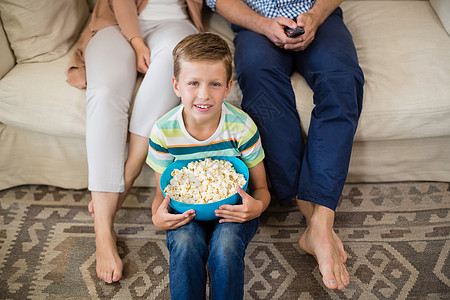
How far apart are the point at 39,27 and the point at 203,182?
1.01 m

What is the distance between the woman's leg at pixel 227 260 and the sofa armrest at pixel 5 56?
1113 millimetres

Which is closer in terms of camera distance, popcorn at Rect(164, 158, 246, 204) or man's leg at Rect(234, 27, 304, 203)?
popcorn at Rect(164, 158, 246, 204)

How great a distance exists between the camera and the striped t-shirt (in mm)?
1300

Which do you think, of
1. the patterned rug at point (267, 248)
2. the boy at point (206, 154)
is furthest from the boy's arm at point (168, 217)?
the patterned rug at point (267, 248)

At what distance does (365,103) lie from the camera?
59.5 inches

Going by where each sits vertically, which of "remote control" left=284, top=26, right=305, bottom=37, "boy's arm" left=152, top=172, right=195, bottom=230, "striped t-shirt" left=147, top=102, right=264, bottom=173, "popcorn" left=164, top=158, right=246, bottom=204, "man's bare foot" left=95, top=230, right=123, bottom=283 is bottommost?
"man's bare foot" left=95, top=230, right=123, bottom=283

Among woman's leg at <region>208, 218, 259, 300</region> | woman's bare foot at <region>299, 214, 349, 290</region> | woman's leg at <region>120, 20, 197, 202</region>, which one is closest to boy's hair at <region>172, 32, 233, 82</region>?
woman's leg at <region>120, 20, 197, 202</region>

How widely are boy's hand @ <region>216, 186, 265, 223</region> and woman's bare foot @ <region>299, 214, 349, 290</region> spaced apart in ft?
0.86

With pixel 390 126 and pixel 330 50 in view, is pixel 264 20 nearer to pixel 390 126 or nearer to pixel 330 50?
pixel 330 50

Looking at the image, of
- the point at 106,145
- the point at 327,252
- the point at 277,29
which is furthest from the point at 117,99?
the point at 327,252

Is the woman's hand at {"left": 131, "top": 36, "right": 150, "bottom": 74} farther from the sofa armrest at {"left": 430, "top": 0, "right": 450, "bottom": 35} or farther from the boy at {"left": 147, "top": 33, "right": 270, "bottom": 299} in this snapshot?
the sofa armrest at {"left": 430, "top": 0, "right": 450, "bottom": 35}

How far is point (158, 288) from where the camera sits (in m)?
1.34

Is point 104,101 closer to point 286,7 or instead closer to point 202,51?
point 202,51

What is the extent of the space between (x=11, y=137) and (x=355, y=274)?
4.76 ft
